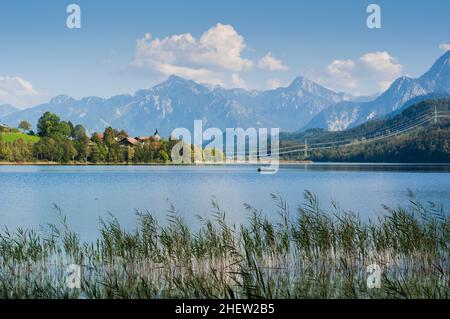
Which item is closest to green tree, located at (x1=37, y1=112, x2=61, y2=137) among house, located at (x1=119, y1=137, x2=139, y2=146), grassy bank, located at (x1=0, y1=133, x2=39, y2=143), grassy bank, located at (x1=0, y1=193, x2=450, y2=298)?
grassy bank, located at (x1=0, y1=133, x2=39, y2=143)

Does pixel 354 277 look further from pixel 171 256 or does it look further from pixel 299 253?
pixel 171 256

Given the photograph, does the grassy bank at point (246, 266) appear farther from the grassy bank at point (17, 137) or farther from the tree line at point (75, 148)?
the grassy bank at point (17, 137)

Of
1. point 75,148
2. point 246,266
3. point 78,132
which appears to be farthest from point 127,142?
point 246,266

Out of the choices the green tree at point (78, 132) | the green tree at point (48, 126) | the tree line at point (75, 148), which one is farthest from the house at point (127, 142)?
the green tree at point (48, 126)

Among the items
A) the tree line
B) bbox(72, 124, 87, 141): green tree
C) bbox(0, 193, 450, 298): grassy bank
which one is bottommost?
bbox(0, 193, 450, 298): grassy bank

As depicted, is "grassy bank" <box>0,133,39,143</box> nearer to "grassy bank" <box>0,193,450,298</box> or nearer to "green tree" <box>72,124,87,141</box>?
"green tree" <box>72,124,87,141</box>

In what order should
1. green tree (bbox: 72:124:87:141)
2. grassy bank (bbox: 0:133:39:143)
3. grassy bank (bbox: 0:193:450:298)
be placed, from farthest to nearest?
1. green tree (bbox: 72:124:87:141)
2. grassy bank (bbox: 0:133:39:143)
3. grassy bank (bbox: 0:193:450:298)

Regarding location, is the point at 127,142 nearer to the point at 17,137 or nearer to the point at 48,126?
the point at 48,126

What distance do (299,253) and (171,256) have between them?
15.3 feet

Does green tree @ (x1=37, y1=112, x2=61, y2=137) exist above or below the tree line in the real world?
above

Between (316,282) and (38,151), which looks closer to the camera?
(316,282)

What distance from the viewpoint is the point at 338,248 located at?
19.6 metres
